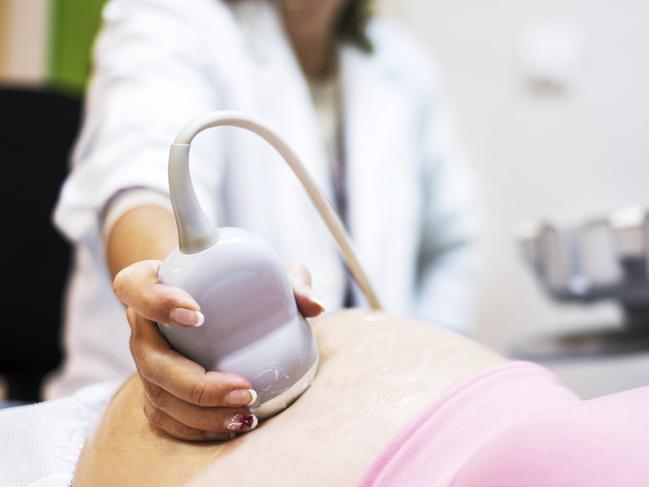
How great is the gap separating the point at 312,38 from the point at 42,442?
2.77 ft

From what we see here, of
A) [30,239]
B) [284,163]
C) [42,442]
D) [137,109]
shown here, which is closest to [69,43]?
[30,239]

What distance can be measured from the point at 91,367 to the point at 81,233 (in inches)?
9.0

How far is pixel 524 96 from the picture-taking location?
1.49 m

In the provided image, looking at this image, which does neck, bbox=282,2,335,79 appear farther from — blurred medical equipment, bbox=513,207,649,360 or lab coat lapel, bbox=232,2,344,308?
blurred medical equipment, bbox=513,207,649,360

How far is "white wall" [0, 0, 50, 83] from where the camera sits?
1.48m

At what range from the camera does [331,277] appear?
90 centimetres

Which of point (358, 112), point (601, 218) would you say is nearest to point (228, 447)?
point (601, 218)

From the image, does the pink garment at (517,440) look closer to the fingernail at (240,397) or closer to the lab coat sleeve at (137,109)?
the fingernail at (240,397)

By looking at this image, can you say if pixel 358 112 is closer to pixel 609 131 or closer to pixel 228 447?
pixel 609 131

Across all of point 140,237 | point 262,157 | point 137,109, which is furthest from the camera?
point 262,157

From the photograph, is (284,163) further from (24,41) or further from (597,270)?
(24,41)

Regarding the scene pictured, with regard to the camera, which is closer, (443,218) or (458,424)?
(458,424)

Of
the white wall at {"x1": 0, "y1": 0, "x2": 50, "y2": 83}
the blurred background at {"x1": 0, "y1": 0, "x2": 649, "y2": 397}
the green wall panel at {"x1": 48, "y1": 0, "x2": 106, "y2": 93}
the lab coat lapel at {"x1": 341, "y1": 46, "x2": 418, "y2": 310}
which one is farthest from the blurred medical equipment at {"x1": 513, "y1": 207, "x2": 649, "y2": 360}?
the white wall at {"x1": 0, "y1": 0, "x2": 50, "y2": 83}

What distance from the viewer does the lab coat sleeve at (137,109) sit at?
65cm
